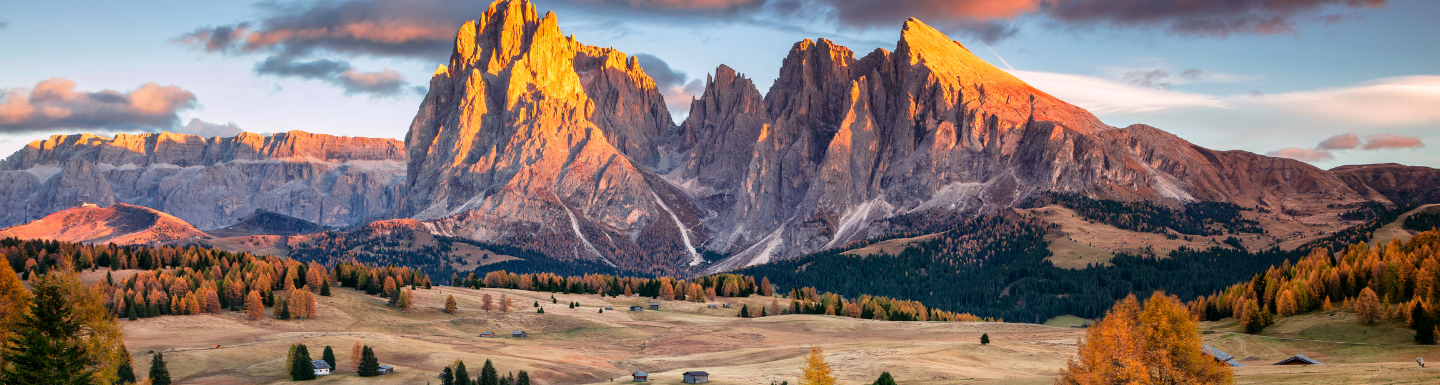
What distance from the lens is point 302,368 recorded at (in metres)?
106

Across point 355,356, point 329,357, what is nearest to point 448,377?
point 355,356

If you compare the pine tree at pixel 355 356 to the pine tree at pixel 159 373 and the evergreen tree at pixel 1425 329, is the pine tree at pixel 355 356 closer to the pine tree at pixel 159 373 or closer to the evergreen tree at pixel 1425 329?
the pine tree at pixel 159 373

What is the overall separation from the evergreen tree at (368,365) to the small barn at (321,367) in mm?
4570

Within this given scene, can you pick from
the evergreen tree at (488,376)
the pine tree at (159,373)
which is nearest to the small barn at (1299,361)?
the evergreen tree at (488,376)

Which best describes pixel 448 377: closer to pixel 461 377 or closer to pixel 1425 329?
pixel 461 377

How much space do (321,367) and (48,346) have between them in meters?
59.2

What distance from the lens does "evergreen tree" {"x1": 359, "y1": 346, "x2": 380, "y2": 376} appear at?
4262 inches

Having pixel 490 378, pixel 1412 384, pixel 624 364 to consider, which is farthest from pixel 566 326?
pixel 1412 384

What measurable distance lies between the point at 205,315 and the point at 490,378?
3126 inches

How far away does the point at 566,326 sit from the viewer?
17000cm

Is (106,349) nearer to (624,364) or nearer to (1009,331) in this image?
(624,364)

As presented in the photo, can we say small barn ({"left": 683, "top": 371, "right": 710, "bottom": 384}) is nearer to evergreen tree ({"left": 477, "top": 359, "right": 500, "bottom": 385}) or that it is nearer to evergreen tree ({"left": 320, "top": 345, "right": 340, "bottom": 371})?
evergreen tree ({"left": 477, "top": 359, "right": 500, "bottom": 385})

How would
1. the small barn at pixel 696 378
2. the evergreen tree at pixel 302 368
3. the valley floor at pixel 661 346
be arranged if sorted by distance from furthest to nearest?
1. the evergreen tree at pixel 302 368
2. the small barn at pixel 696 378
3. the valley floor at pixel 661 346

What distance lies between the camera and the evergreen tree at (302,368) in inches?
4156
